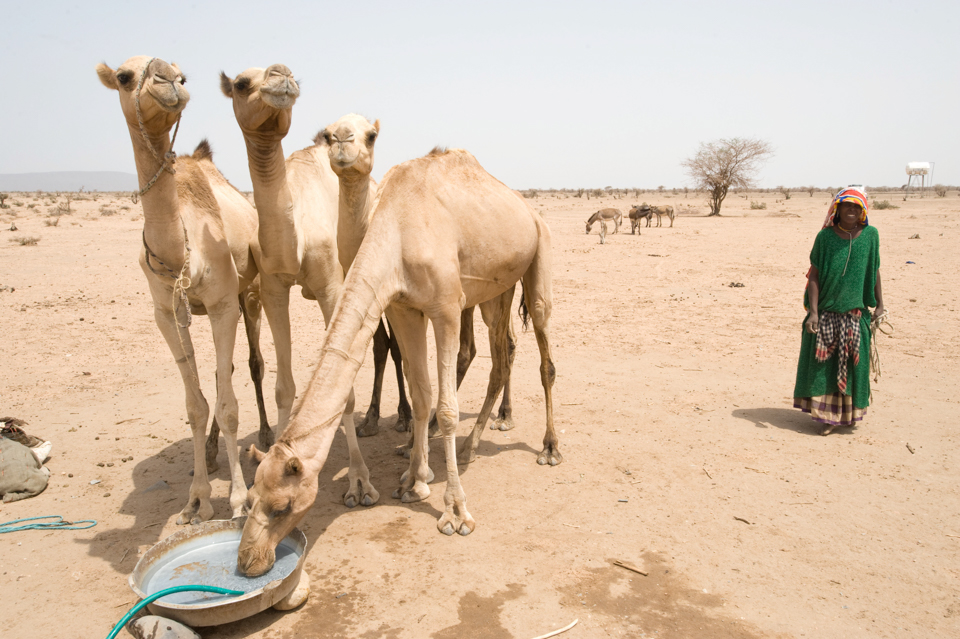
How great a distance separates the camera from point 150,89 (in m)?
3.24

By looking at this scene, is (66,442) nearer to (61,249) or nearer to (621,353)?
(621,353)

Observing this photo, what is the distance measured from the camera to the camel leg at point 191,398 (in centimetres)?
415

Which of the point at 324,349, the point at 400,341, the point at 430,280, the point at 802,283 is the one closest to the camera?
the point at 324,349

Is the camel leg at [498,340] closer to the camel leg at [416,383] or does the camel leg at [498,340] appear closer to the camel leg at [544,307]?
the camel leg at [544,307]

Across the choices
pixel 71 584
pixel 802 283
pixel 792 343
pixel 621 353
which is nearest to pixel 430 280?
pixel 71 584

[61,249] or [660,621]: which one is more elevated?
[61,249]

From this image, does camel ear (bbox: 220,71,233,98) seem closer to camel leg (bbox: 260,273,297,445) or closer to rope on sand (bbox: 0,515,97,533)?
camel leg (bbox: 260,273,297,445)

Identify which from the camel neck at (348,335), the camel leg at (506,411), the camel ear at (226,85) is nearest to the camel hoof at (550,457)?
the camel leg at (506,411)

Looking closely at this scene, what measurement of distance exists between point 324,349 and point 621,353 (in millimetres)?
5860

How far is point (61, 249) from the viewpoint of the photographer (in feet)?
59.4

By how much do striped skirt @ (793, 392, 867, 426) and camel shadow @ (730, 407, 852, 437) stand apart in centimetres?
13

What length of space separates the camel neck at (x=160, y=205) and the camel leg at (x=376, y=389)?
261 centimetres

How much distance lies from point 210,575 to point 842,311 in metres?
5.59

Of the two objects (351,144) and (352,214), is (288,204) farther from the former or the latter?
(351,144)
